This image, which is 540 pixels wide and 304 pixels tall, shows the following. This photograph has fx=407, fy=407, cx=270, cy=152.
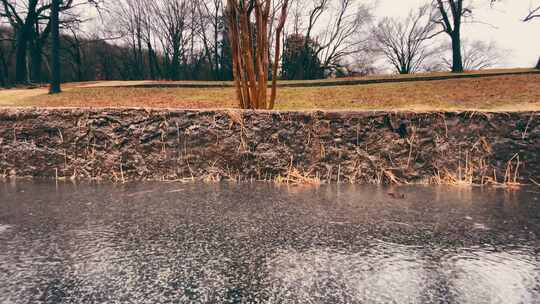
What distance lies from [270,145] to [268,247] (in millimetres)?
2346

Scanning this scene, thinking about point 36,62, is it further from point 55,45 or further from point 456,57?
point 456,57

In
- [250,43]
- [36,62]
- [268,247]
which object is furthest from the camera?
[36,62]

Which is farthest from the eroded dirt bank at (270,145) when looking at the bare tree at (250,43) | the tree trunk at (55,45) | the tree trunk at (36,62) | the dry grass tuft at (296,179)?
the tree trunk at (36,62)

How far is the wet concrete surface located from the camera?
170 cm

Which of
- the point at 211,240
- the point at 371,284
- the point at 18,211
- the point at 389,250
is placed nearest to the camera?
the point at 371,284

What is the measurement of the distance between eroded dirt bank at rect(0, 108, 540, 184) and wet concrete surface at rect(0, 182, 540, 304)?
0.68 meters

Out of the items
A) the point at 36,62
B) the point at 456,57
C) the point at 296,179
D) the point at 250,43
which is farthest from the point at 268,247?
the point at 36,62

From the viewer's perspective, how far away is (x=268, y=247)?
225cm

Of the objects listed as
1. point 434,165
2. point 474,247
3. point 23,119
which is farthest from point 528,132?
point 23,119

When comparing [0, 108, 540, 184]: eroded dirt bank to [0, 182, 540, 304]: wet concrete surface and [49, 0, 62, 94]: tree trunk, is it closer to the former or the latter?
[0, 182, 540, 304]: wet concrete surface

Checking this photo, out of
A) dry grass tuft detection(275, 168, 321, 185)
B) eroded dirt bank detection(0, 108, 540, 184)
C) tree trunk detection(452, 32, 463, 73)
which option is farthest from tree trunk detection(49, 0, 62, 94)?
tree trunk detection(452, 32, 463, 73)

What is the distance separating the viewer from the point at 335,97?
11.3 m

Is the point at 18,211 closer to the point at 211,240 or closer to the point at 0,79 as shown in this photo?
the point at 211,240

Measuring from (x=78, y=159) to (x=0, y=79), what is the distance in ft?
106
